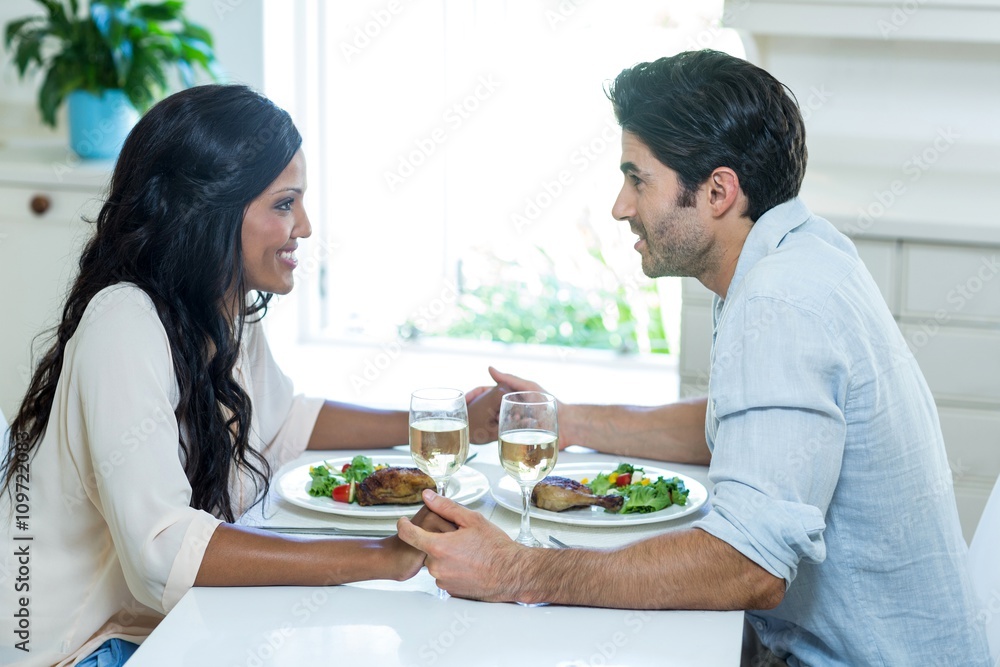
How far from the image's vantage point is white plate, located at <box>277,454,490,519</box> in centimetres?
137

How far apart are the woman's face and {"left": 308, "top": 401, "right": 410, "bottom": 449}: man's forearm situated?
0.76 feet

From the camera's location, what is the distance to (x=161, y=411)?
1237mm

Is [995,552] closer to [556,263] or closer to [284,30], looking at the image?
[556,263]

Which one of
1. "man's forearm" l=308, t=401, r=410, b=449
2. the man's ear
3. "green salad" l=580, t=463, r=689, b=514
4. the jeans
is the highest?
the man's ear

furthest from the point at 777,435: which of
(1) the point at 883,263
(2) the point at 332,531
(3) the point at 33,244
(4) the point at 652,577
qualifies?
(3) the point at 33,244

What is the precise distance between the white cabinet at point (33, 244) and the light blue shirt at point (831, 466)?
7.36ft

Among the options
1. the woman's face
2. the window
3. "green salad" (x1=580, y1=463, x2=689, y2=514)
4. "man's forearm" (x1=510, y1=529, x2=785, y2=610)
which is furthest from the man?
the window

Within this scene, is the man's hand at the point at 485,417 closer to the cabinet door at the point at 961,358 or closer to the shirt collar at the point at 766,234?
the shirt collar at the point at 766,234

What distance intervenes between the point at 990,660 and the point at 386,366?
2443mm

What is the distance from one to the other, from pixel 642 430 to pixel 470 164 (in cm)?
198

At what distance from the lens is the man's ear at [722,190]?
56.2 inches

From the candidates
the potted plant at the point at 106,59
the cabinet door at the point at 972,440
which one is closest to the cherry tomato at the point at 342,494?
the cabinet door at the point at 972,440

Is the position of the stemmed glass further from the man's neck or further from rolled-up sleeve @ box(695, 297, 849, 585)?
the man's neck

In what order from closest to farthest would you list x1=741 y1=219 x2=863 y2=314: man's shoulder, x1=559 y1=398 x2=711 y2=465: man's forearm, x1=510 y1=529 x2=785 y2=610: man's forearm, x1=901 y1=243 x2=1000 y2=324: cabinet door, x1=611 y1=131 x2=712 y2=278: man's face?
x1=510 y1=529 x2=785 y2=610: man's forearm < x1=741 y1=219 x2=863 y2=314: man's shoulder < x1=611 y1=131 x2=712 y2=278: man's face < x1=559 y1=398 x2=711 y2=465: man's forearm < x1=901 y1=243 x2=1000 y2=324: cabinet door
